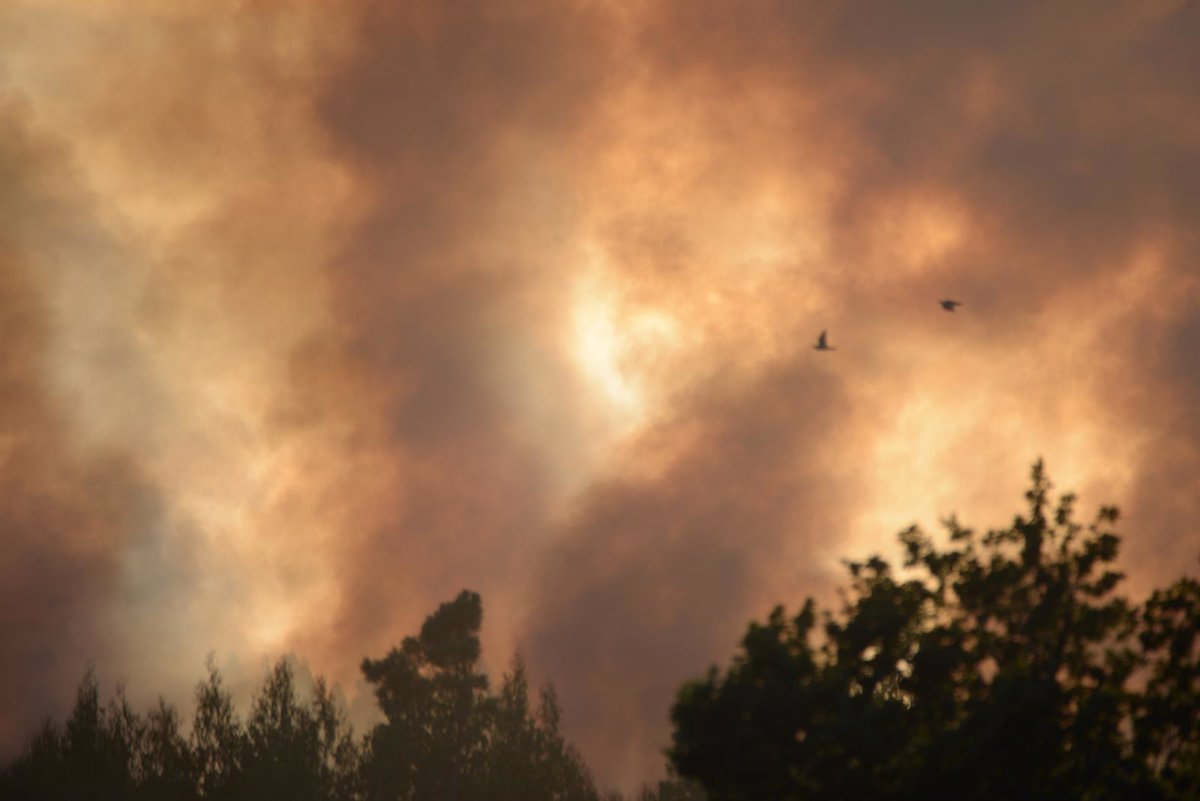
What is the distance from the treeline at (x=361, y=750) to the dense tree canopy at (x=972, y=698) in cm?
→ 6231

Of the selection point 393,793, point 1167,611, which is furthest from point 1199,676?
point 393,793

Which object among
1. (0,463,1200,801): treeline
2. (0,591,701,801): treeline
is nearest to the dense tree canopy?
(0,463,1200,801): treeline

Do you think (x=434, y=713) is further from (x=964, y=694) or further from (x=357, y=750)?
(x=964, y=694)

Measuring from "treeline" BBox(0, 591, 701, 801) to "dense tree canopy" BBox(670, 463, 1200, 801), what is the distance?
204ft

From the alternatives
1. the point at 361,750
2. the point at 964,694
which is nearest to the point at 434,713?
the point at 361,750

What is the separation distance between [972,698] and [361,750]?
8033cm

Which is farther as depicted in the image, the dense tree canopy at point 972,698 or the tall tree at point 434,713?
the tall tree at point 434,713

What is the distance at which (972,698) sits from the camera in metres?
40.6

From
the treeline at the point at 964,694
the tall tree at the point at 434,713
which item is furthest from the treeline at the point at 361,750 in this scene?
the treeline at the point at 964,694

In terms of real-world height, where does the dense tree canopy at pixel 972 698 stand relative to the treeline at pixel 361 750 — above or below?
below

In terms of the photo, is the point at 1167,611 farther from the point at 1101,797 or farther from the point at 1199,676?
the point at 1101,797

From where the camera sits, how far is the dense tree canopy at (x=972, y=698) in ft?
127

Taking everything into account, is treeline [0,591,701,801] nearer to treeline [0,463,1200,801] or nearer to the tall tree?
the tall tree

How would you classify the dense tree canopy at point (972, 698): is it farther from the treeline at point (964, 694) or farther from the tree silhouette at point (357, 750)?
the tree silhouette at point (357, 750)
